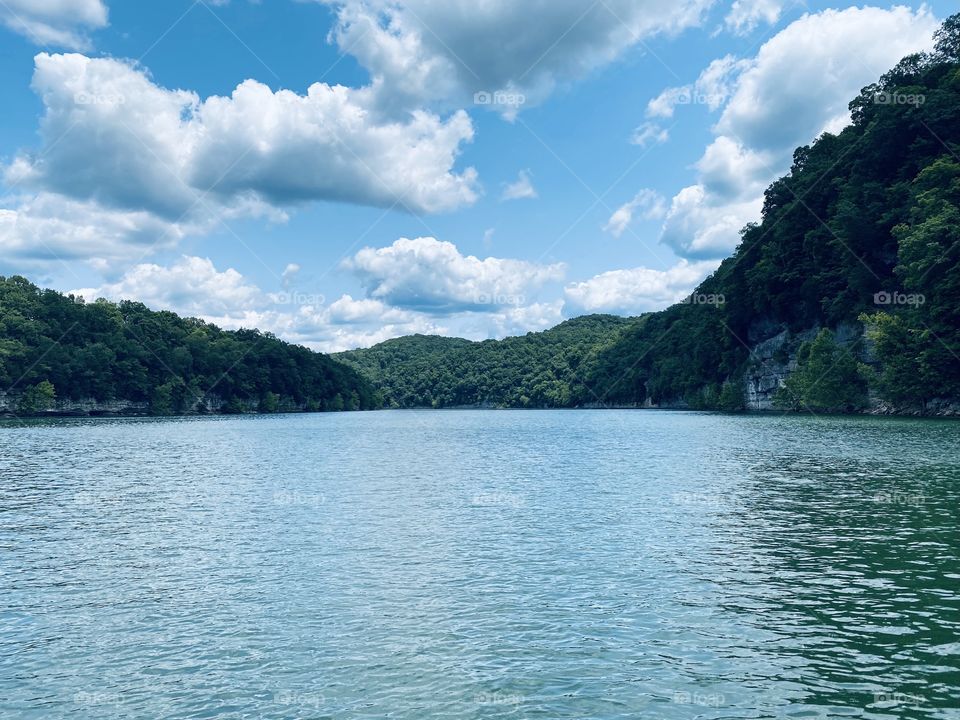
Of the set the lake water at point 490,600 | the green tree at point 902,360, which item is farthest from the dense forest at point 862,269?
the lake water at point 490,600

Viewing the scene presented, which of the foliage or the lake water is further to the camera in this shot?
the foliage

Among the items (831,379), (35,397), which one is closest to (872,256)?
(831,379)

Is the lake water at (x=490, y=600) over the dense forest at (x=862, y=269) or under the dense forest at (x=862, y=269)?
under

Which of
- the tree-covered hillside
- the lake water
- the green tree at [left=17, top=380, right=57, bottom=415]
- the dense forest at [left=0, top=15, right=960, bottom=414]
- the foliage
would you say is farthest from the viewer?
the green tree at [left=17, top=380, right=57, bottom=415]

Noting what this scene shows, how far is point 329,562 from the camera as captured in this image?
2411 centimetres

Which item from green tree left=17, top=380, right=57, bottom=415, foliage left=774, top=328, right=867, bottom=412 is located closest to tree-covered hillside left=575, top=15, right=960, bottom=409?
foliage left=774, top=328, right=867, bottom=412

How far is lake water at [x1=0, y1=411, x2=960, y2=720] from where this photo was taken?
13289mm

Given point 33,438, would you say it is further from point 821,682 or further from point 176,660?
point 821,682

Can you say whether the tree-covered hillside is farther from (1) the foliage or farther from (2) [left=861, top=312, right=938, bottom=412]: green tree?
(1) the foliage

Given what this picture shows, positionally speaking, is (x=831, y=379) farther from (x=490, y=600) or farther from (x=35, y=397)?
(x=35, y=397)

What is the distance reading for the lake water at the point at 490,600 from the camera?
13.3 metres

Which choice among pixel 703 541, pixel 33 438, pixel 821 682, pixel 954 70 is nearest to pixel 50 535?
pixel 703 541

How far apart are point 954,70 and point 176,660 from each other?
5287 inches

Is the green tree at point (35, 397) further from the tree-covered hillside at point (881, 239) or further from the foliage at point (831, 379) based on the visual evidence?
the foliage at point (831, 379)
